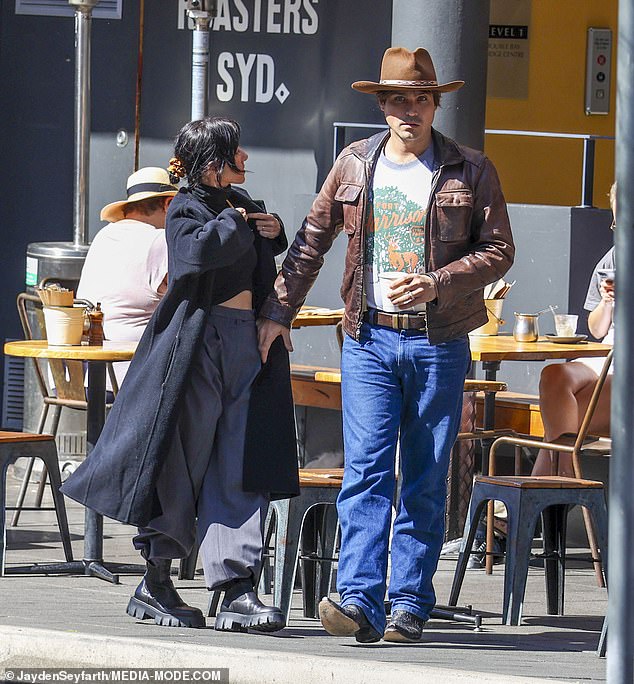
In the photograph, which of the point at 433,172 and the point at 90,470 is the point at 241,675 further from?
the point at 433,172

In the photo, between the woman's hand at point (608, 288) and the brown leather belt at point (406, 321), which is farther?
the woman's hand at point (608, 288)

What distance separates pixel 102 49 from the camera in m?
11.2

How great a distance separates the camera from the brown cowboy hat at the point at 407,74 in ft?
19.5

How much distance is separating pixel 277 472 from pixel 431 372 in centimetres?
64

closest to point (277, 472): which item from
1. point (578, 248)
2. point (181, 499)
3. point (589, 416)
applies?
point (181, 499)

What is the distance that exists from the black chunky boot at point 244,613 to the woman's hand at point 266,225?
122 centimetres

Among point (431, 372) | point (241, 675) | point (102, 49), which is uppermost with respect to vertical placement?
point (102, 49)

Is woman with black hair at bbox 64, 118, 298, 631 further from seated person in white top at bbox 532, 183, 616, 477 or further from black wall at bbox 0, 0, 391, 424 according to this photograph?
black wall at bbox 0, 0, 391, 424

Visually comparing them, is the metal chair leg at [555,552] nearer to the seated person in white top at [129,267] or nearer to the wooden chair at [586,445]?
the wooden chair at [586,445]

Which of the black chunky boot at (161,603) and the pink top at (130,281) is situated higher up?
the pink top at (130,281)

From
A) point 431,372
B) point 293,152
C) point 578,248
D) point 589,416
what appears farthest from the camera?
point 293,152

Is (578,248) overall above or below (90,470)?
above

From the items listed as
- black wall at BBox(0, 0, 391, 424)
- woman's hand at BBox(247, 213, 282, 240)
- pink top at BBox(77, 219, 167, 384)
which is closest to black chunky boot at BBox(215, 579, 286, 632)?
woman's hand at BBox(247, 213, 282, 240)

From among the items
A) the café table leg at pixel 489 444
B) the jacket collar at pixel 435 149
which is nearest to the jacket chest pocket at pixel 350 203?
the jacket collar at pixel 435 149
